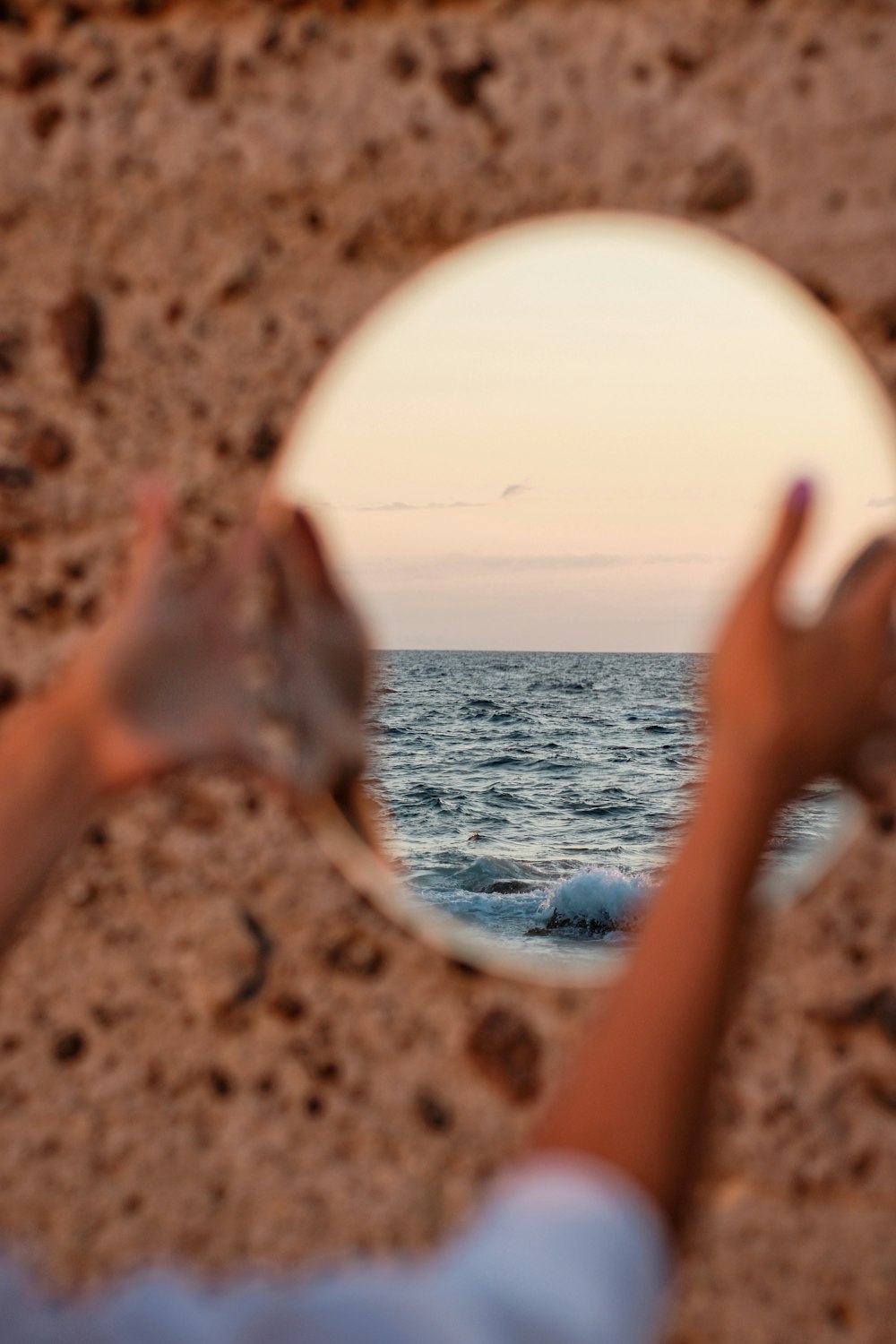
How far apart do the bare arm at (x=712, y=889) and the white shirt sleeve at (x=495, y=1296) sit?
0.02 meters

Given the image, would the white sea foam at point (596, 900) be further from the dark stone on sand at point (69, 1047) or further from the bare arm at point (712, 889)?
the bare arm at point (712, 889)

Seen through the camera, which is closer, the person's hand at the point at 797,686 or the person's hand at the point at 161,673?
the person's hand at the point at 797,686

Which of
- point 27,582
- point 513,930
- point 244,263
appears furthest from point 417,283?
point 513,930

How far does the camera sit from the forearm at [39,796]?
0.63 metres

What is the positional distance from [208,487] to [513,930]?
8.77m

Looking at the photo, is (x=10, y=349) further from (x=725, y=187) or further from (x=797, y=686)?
(x=797, y=686)

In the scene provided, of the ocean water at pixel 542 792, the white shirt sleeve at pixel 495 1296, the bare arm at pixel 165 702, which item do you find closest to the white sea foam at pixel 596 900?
the ocean water at pixel 542 792

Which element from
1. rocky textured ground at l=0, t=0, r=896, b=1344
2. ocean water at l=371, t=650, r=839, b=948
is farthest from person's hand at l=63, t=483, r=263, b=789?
ocean water at l=371, t=650, r=839, b=948

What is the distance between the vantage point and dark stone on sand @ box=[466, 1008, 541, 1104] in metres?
1.26

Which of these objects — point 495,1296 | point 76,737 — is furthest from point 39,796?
point 495,1296

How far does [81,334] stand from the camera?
1286 millimetres

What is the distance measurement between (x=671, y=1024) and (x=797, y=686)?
0.19 m

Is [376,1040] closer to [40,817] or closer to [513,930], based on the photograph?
[40,817]

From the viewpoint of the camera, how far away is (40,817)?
637 millimetres
